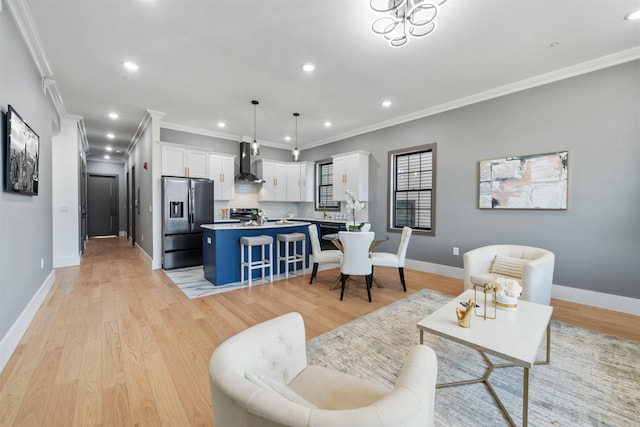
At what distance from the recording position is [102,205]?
950 cm

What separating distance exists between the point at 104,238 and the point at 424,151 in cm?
1078

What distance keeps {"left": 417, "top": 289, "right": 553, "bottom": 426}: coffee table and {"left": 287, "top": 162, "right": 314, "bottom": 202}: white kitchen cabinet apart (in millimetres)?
5478

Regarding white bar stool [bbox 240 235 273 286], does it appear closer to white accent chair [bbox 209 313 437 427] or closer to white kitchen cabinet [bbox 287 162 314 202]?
white accent chair [bbox 209 313 437 427]

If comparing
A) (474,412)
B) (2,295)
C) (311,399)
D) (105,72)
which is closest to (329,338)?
(474,412)

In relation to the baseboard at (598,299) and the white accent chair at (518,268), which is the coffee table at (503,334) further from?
the baseboard at (598,299)

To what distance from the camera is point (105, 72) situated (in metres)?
3.45

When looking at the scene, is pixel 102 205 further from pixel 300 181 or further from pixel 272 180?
pixel 300 181

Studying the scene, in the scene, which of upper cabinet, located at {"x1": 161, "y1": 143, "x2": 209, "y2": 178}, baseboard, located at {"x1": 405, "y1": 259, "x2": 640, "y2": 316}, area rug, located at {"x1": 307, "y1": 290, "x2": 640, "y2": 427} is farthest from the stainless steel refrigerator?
baseboard, located at {"x1": 405, "y1": 259, "x2": 640, "y2": 316}

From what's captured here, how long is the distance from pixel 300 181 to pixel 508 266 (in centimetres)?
518

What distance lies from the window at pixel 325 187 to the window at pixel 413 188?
1763mm

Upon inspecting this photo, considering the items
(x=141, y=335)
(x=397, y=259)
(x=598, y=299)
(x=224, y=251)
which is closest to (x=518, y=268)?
(x=598, y=299)

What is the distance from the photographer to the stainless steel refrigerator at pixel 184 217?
4.96m

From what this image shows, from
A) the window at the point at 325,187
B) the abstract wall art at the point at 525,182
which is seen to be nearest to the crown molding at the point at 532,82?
the abstract wall art at the point at 525,182

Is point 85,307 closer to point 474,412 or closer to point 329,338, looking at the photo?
point 329,338
